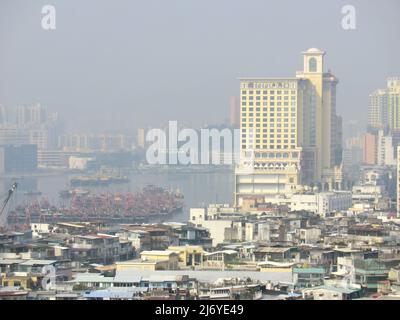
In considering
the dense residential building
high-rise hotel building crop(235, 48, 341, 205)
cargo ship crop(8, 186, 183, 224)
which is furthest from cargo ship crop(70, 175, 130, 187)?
high-rise hotel building crop(235, 48, 341, 205)

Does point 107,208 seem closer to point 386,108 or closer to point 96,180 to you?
point 96,180

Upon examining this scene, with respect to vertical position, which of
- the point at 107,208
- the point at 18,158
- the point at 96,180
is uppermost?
the point at 18,158

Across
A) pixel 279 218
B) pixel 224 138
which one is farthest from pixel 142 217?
pixel 279 218

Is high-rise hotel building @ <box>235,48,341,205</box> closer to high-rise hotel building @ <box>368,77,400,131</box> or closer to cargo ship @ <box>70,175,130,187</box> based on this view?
high-rise hotel building @ <box>368,77,400,131</box>

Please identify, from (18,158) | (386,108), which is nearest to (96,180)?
(18,158)

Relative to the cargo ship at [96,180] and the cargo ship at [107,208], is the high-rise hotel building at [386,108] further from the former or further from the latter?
the cargo ship at [96,180]

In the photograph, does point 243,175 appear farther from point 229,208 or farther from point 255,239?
point 255,239

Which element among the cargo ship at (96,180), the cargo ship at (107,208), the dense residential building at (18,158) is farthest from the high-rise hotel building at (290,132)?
the dense residential building at (18,158)

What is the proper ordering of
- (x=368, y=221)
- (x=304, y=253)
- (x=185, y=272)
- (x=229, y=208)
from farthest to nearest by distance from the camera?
(x=229, y=208) < (x=368, y=221) < (x=304, y=253) < (x=185, y=272)
